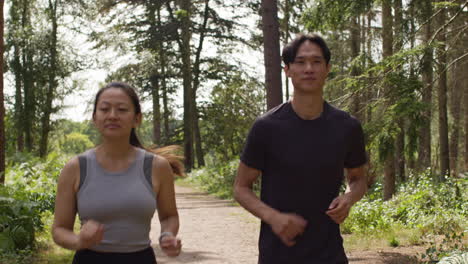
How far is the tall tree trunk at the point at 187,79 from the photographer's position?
32.3 meters

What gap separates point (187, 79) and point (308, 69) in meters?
30.2

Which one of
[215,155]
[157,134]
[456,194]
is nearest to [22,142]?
[157,134]

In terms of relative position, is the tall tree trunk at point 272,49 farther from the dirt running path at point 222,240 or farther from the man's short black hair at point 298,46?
the man's short black hair at point 298,46

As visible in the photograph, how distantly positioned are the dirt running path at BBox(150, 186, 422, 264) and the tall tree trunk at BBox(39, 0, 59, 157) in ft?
56.6

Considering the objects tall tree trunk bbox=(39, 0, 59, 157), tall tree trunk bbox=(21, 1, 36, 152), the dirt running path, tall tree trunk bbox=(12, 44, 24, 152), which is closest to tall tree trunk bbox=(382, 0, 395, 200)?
the dirt running path

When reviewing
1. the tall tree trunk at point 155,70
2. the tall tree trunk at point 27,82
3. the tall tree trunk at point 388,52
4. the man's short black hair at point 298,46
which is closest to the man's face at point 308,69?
the man's short black hair at point 298,46

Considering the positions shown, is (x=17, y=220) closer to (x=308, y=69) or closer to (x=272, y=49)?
(x=272, y=49)

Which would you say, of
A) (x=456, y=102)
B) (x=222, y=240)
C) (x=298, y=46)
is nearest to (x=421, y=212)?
(x=222, y=240)

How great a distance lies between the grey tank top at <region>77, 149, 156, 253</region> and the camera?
2.85 meters

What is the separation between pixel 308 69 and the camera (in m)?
3.09

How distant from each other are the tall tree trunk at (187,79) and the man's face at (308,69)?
1112 inches

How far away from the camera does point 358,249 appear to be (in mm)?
8992

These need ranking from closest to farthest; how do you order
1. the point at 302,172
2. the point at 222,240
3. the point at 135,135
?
1. the point at 302,172
2. the point at 135,135
3. the point at 222,240

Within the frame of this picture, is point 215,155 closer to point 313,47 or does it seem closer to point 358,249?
point 358,249
